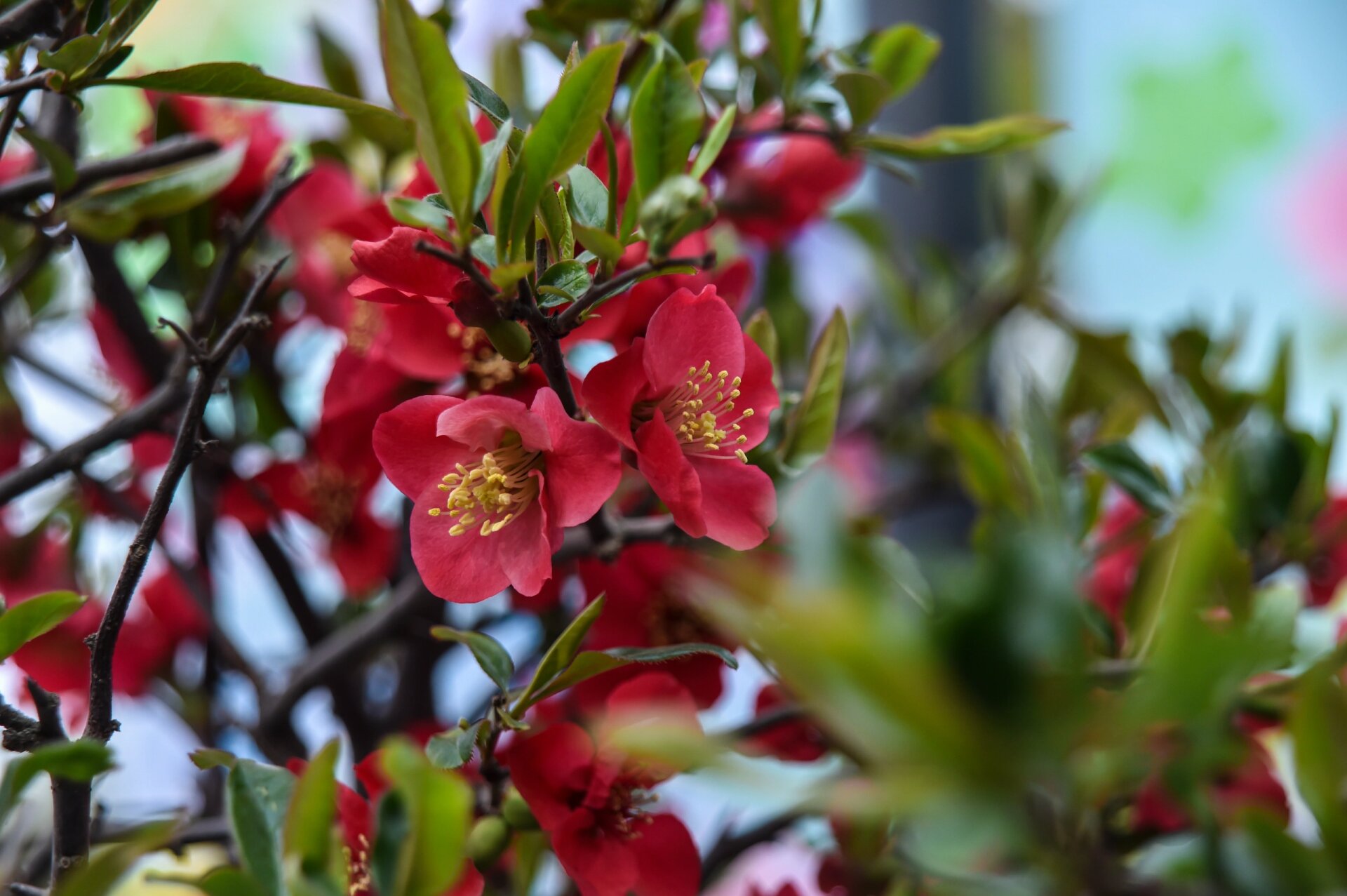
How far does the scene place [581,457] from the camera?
35 centimetres

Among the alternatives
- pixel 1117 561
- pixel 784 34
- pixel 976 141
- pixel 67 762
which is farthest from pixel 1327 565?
pixel 67 762

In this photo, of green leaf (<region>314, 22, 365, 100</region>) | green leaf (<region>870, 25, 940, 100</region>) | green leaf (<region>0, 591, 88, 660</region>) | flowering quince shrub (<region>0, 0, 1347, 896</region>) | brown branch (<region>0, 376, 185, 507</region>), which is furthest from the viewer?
green leaf (<region>314, 22, 365, 100</region>)

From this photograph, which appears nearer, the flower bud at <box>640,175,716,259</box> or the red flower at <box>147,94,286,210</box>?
the flower bud at <box>640,175,716,259</box>

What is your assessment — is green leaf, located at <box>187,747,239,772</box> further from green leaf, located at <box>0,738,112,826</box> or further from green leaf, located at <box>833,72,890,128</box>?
green leaf, located at <box>833,72,890,128</box>

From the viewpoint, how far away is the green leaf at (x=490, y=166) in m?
0.31

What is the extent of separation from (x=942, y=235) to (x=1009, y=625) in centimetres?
141

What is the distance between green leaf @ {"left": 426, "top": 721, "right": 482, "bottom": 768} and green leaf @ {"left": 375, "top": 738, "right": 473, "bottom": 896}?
77 millimetres

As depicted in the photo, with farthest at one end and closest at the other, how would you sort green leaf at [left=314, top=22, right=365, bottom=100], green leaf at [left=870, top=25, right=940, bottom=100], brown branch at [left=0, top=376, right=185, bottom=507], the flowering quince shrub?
green leaf at [left=314, top=22, right=365, bottom=100] < green leaf at [left=870, top=25, right=940, bottom=100] < brown branch at [left=0, top=376, right=185, bottom=507] < the flowering quince shrub

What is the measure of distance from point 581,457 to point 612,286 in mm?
67

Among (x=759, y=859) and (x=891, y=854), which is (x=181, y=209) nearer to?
(x=891, y=854)

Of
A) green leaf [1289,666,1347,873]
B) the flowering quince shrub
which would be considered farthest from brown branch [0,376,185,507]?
green leaf [1289,666,1347,873]

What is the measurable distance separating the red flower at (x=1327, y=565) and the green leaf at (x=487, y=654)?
1.64ft

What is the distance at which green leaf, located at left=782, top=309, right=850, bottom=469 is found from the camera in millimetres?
443

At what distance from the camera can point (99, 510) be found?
61 centimetres
